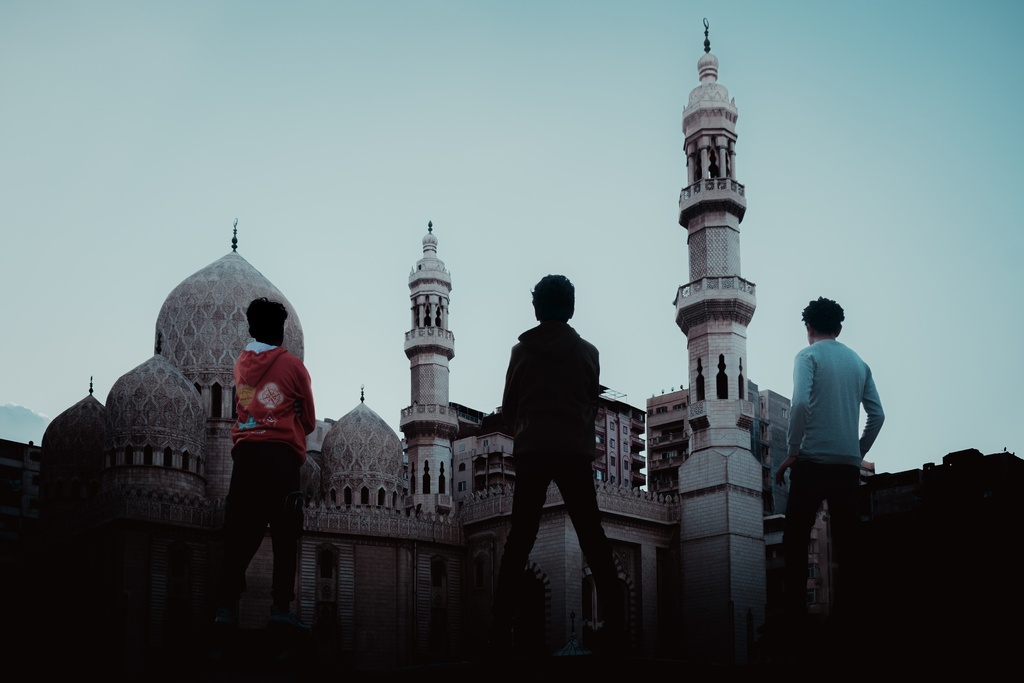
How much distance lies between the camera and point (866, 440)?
782 cm

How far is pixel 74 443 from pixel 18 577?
4.60 m

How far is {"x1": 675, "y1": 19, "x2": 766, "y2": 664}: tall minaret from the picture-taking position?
32969 mm

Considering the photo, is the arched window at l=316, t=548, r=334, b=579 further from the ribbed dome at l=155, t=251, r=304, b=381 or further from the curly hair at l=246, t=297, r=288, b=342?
the curly hair at l=246, t=297, r=288, b=342

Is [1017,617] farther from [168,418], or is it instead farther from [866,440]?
[168,418]

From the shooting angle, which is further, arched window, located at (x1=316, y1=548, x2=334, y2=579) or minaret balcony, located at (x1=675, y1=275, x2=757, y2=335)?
minaret balcony, located at (x1=675, y1=275, x2=757, y2=335)

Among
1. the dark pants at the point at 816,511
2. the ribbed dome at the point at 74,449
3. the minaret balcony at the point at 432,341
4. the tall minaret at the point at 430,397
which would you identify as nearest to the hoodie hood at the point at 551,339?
the dark pants at the point at 816,511

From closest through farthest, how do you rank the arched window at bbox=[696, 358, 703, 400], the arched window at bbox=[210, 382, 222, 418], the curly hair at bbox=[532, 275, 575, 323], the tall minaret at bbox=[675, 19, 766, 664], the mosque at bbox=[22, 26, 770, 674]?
the curly hair at bbox=[532, 275, 575, 323] → the mosque at bbox=[22, 26, 770, 674] → the tall minaret at bbox=[675, 19, 766, 664] → the arched window at bbox=[696, 358, 703, 400] → the arched window at bbox=[210, 382, 222, 418]

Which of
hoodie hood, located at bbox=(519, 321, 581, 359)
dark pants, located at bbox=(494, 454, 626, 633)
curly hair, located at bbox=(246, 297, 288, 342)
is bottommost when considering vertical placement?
dark pants, located at bbox=(494, 454, 626, 633)

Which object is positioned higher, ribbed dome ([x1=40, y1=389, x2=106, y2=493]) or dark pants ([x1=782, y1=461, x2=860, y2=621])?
ribbed dome ([x1=40, y1=389, x2=106, y2=493])

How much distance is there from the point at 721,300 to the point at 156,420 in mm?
17598

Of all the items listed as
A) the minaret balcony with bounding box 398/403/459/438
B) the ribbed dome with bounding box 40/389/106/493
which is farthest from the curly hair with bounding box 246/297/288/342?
the minaret balcony with bounding box 398/403/459/438

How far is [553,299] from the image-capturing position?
7.45 meters

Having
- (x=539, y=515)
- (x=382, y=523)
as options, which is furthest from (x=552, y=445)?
(x=382, y=523)

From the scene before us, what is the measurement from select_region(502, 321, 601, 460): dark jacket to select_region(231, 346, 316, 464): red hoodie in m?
1.35
